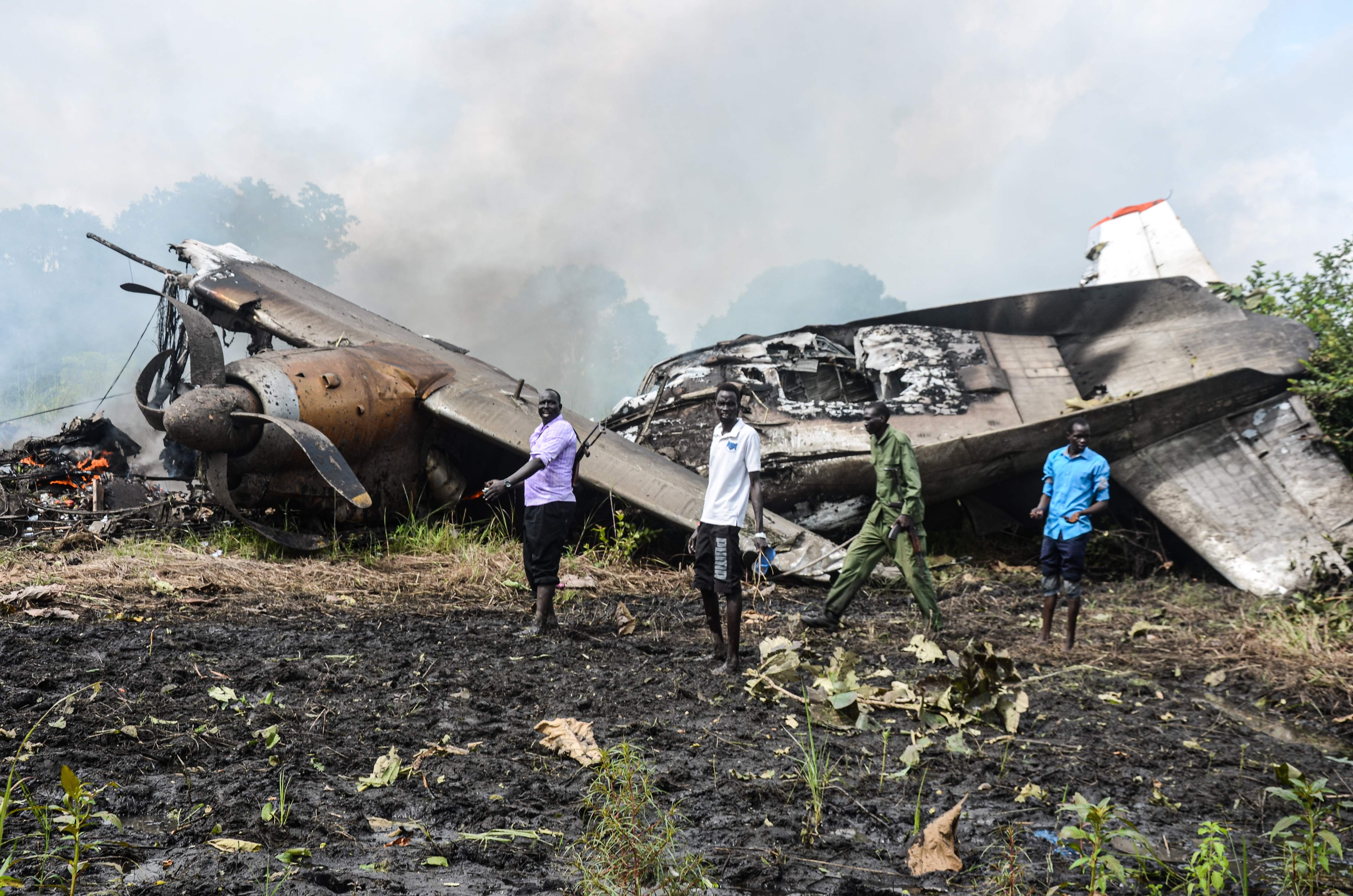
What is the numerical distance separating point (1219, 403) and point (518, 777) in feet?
27.0

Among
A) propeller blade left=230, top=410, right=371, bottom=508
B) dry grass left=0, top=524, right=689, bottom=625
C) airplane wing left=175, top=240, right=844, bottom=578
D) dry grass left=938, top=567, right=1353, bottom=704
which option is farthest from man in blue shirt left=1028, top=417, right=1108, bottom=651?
propeller blade left=230, top=410, right=371, bottom=508

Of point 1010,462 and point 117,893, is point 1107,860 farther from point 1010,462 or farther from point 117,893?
point 1010,462

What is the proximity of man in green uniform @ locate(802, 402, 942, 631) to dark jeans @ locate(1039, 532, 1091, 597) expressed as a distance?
33.0 inches

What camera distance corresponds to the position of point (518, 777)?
9.54 feet

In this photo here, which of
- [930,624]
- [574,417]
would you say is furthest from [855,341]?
[930,624]

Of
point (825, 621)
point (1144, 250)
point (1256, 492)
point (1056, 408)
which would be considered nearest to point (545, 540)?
point (825, 621)

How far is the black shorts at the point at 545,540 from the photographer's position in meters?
5.20

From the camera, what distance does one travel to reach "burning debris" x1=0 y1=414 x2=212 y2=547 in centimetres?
700

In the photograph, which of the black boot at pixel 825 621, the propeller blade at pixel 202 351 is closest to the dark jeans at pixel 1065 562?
the black boot at pixel 825 621

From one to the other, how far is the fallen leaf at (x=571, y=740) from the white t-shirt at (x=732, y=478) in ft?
4.84

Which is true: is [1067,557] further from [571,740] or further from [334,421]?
[334,421]

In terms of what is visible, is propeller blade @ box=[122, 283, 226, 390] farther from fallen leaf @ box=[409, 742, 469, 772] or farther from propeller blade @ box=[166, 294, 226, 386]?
fallen leaf @ box=[409, 742, 469, 772]

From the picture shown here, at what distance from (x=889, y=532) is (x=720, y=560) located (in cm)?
181

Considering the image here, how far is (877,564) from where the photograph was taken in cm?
595
